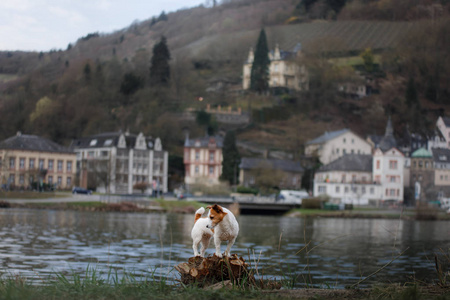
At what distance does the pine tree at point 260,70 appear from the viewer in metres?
150

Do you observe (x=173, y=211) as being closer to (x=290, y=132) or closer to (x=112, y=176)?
(x=112, y=176)

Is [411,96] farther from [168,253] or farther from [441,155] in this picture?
[168,253]

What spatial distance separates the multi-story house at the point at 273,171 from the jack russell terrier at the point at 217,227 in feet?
292

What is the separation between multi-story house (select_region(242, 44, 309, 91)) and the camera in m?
158

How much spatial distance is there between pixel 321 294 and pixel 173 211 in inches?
2447

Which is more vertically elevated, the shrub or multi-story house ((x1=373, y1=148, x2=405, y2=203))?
multi-story house ((x1=373, y1=148, x2=405, y2=203))

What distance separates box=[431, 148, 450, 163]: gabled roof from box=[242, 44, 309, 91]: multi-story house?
48.6 metres

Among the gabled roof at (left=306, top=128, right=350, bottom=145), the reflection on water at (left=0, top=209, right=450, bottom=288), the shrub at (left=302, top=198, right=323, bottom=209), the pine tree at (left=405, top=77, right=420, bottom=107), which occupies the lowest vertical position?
the reflection on water at (left=0, top=209, right=450, bottom=288)

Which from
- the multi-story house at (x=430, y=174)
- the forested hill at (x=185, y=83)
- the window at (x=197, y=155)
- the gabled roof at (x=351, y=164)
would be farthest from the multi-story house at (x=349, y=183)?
the forested hill at (x=185, y=83)

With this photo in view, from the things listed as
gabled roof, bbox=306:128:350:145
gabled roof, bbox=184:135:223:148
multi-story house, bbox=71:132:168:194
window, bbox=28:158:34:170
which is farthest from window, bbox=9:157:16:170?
gabled roof, bbox=306:128:350:145

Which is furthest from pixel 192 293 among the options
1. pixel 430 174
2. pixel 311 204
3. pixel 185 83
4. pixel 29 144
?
pixel 185 83

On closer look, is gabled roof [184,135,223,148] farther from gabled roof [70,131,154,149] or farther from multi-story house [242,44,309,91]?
multi-story house [242,44,309,91]

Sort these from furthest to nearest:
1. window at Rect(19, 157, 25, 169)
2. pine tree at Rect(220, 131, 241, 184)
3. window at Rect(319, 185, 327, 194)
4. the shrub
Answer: pine tree at Rect(220, 131, 241, 184), window at Rect(319, 185, 327, 194), window at Rect(19, 157, 25, 169), the shrub

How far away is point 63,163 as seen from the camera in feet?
330
